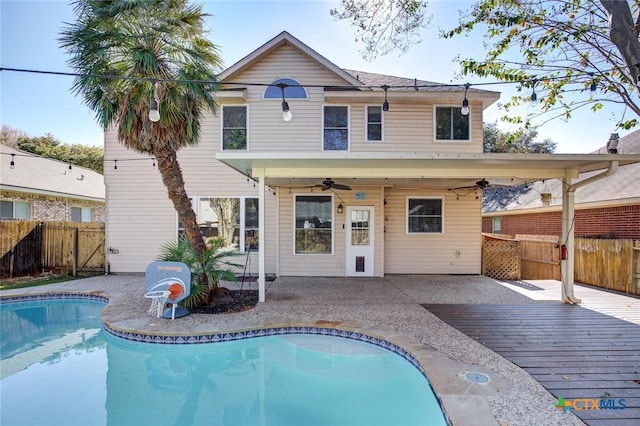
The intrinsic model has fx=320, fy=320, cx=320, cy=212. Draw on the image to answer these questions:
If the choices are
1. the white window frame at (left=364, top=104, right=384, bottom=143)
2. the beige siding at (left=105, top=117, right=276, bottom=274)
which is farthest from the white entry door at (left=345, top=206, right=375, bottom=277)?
the beige siding at (left=105, top=117, right=276, bottom=274)

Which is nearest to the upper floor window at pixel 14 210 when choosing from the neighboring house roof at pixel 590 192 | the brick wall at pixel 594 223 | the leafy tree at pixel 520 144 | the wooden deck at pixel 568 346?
the wooden deck at pixel 568 346

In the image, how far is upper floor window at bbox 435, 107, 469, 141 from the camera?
10039 mm

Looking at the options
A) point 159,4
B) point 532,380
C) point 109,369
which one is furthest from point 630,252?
point 159,4

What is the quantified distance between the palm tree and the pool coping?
6.78ft

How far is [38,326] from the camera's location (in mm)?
6789

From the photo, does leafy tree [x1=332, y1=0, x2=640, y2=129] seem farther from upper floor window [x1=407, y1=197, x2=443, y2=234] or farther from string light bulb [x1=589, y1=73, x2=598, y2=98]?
upper floor window [x1=407, y1=197, x2=443, y2=234]

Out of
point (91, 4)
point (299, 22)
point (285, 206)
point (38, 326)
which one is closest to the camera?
point (91, 4)

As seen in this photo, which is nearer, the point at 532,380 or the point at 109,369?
the point at 532,380

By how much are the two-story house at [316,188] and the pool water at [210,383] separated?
471 cm

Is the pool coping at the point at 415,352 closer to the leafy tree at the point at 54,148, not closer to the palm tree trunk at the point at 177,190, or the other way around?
the palm tree trunk at the point at 177,190

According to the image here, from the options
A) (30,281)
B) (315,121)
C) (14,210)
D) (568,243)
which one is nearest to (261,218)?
(315,121)

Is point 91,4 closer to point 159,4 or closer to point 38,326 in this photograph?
point 159,4

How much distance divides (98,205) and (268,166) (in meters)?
14.5

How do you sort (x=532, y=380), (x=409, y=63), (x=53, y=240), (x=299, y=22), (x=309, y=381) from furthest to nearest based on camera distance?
(x=53, y=240)
(x=299, y=22)
(x=409, y=63)
(x=309, y=381)
(x=532, y=380)
